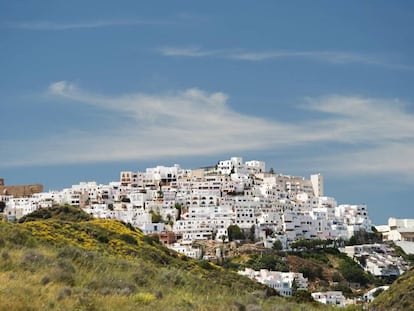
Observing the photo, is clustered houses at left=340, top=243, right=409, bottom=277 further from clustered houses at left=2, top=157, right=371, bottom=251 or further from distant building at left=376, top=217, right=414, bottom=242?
distant building at left=376, top=217, right=414, bottom=242

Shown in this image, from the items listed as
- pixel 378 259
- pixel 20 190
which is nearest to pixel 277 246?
pixel 378 259

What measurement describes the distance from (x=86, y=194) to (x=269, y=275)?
41380 millimetres

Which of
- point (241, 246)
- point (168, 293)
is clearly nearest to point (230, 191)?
point (241, 246)

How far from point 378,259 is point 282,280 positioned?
2433cm

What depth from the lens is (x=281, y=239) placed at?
8881 cm

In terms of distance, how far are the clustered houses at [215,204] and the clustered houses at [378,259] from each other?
19.2 feet

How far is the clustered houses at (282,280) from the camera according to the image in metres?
61.3

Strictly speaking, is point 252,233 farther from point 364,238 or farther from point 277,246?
point 364,238

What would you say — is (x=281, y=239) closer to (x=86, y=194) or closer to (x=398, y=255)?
(x=398, y=255)

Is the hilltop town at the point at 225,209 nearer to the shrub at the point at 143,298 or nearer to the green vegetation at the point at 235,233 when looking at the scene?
the green vegetation at the point at 235,233

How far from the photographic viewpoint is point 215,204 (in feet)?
326

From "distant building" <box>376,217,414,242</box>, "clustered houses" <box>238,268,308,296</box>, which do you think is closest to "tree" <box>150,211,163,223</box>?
"clustered houses" <box>238,268,308,296</box>

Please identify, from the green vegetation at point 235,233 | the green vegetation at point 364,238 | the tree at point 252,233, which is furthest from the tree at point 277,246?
the green vegetation at point 364,238

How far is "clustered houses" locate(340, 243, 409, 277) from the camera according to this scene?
82.7 meters
